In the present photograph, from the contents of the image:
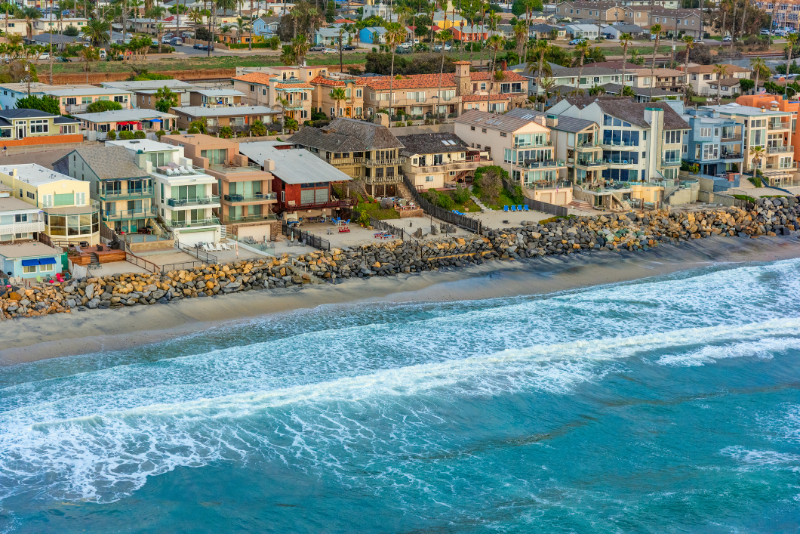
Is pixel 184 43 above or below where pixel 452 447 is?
above

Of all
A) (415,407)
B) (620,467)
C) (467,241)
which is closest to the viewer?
(620,467)

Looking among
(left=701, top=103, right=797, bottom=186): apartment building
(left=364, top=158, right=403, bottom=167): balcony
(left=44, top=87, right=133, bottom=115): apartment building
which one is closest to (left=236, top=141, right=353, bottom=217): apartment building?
(left=364, top=158, right=403, bottom=167): balcony

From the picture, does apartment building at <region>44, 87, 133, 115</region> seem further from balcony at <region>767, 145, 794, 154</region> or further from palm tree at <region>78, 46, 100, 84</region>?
balcony at <region>767, 145, 794, 154</region>

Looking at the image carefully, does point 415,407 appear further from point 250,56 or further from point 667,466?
point 250,56

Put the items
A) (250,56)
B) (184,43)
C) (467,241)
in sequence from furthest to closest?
(184,43) < (250,56) < (467,241)

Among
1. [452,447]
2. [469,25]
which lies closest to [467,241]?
[452,447]

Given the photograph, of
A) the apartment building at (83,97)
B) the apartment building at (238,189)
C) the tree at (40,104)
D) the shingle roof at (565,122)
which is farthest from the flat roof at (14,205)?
the shingle roof at (565,122)

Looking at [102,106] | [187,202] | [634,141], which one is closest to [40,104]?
[102,106]
